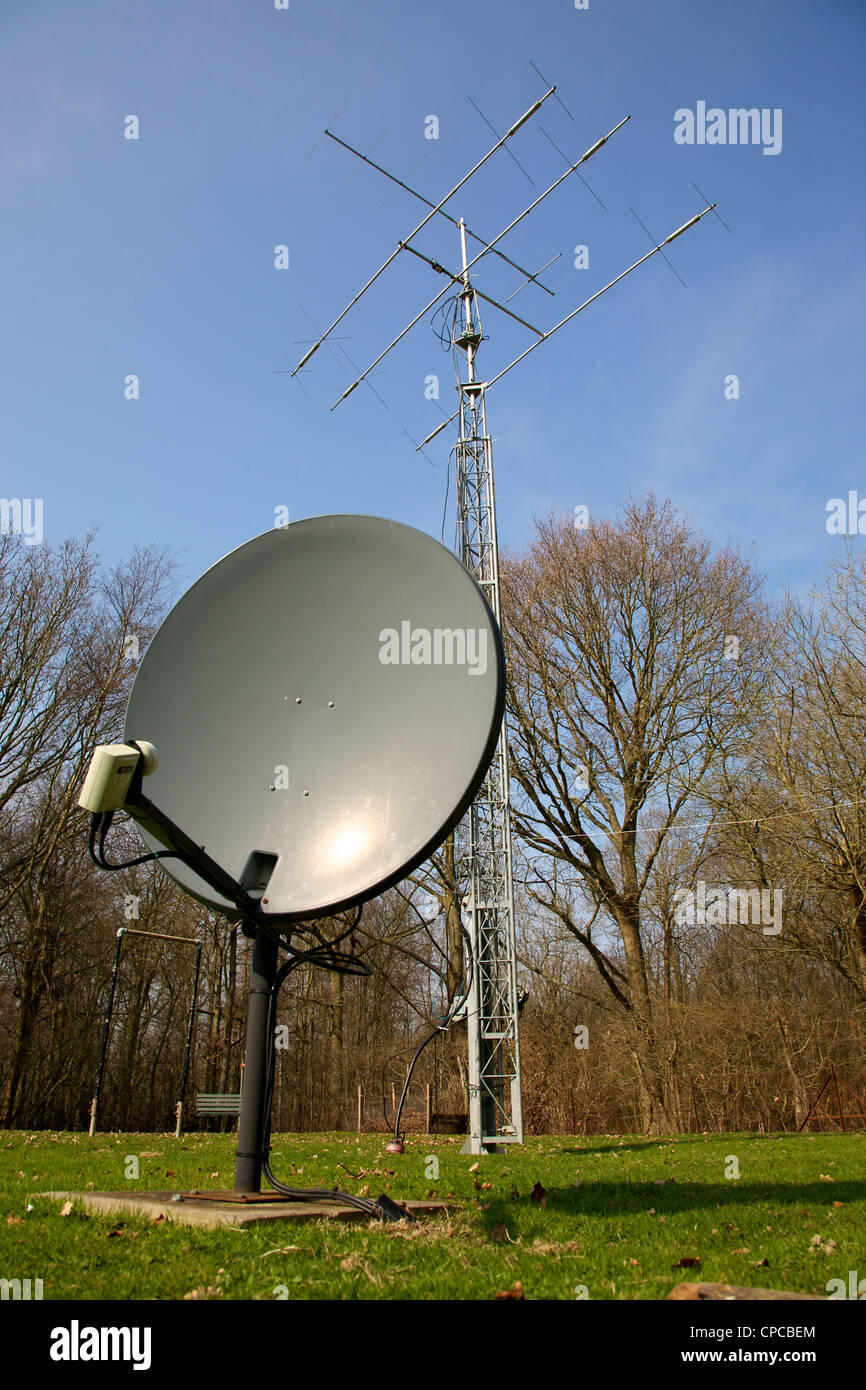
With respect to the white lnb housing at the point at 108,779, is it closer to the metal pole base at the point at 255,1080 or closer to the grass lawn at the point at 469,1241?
the metal pole base at the point at 255,1080

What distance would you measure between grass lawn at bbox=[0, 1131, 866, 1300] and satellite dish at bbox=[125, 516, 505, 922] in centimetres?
141

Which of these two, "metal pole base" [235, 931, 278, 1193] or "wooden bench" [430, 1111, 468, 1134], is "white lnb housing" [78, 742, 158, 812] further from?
"wooden bench" [430, 1111, 468, 1134]

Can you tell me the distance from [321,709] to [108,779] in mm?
1404

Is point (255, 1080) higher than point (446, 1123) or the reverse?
higher

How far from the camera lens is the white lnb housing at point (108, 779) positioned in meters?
3.60

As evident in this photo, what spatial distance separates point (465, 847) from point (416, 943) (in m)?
18.2

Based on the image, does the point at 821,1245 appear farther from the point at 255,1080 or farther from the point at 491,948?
the point at 491,948

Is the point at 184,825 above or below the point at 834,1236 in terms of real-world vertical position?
above

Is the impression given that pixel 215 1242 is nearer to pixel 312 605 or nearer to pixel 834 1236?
pixel 834 1236

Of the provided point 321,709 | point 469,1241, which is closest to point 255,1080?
point 469,1241

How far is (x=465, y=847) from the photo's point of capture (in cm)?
1401

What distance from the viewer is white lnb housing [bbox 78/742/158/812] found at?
360cm

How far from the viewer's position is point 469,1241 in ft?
11.5
